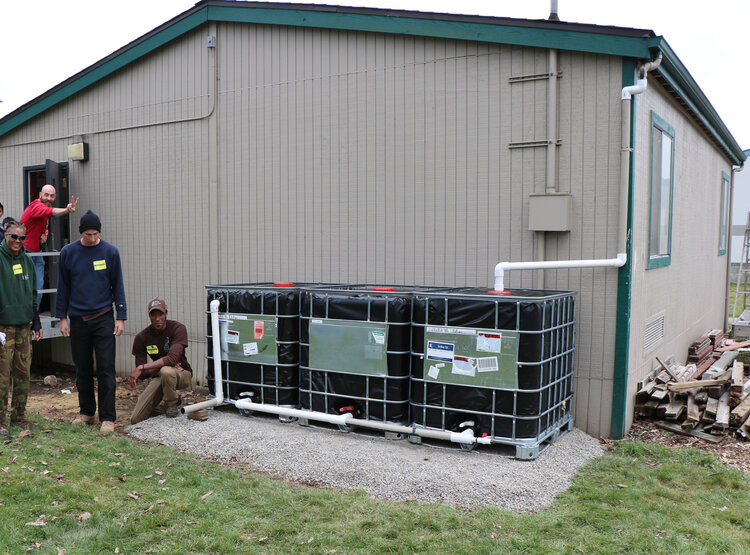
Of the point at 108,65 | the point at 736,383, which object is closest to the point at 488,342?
the point at 736,383

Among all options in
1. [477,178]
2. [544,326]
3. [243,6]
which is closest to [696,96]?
[477,178]

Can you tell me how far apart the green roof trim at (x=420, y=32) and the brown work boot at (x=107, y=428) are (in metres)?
4.85

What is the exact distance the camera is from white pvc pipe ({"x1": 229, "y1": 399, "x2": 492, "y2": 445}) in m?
5.34

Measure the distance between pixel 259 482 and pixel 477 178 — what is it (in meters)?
3.66

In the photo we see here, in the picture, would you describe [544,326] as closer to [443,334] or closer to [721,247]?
[443,334]

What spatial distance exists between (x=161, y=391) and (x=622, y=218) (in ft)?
16.1

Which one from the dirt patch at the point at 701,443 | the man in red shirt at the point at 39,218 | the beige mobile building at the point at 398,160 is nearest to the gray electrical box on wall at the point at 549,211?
the beige mobile building at the point at 398,160

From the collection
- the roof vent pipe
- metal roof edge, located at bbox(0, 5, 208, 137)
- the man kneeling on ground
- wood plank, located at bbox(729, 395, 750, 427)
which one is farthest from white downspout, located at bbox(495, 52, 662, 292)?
metal roof edge, located at bbox(0, 5, 208, 137)

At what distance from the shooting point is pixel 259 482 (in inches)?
191

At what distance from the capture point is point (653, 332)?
7.32 meters

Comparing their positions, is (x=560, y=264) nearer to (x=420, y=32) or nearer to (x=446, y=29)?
(x=446, y=29)

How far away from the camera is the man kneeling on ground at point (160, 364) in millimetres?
6523

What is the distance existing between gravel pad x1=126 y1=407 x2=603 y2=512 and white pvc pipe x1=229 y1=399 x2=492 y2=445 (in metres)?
0.12

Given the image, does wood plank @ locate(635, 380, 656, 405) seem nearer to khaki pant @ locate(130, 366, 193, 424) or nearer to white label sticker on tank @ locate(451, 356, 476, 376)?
white label sticker on tank @ locate(451, 356, 476, 376)
